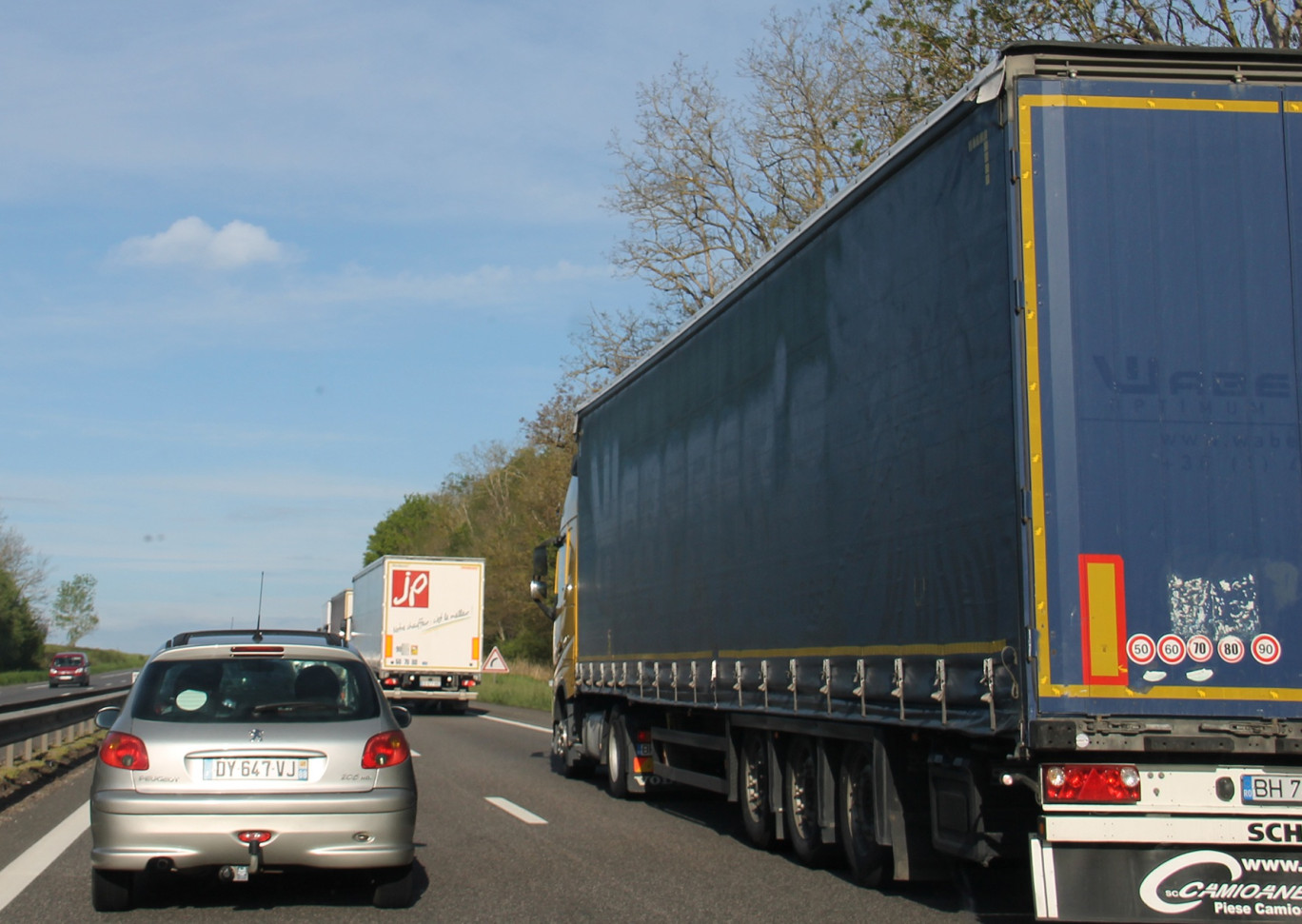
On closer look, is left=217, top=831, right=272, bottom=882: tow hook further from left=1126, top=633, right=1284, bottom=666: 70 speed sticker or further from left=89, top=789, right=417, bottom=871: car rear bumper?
left=1126, top=633, right=1284, bottom=666: 70 speed sticker

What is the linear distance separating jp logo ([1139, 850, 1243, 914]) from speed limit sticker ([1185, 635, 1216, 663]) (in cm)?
81

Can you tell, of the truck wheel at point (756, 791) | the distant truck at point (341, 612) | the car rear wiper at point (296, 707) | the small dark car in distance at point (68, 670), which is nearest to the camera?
the car rear wiper at point (296, 707)

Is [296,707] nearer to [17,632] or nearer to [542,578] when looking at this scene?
[542,578]

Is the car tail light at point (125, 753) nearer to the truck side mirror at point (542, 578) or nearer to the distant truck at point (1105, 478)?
the distant truck at point (1105, 478)

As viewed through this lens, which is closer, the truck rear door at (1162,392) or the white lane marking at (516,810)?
the truck rear door at (1162,392)

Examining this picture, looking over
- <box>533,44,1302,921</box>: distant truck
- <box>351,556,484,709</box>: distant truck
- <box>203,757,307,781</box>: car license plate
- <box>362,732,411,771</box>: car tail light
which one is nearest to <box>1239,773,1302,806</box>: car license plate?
<box>533,44,1302,921</box>: distant truck

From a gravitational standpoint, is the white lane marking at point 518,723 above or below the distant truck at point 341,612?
below

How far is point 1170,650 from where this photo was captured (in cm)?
592

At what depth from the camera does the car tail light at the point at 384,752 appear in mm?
7434

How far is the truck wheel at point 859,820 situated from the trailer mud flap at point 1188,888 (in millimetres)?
2151

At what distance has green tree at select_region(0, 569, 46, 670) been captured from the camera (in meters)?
98.6

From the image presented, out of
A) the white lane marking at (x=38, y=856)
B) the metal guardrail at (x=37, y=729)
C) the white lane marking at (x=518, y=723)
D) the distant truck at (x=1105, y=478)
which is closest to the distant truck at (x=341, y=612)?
the white lane marking at (x=518, y=723)

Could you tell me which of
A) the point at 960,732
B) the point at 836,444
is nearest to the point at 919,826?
the point at 960,732

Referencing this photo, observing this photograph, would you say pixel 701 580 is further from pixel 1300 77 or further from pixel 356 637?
pixel 356 637
